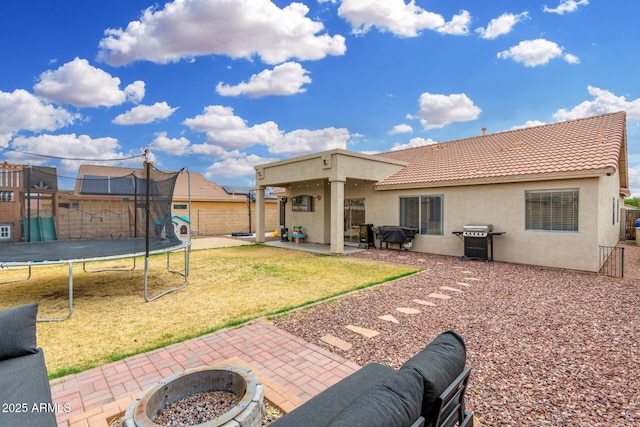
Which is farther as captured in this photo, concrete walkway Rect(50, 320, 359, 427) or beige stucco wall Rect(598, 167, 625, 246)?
beige stucco wall Rect(598, 167, 625, 246)

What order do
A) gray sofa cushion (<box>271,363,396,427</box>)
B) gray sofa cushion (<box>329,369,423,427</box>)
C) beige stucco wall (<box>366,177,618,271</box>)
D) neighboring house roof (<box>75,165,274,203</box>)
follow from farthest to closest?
neighboring house roof (<box>75,165,274,203</box>)
beige stucco wall (<box>366,177,618,271</box>)
gray sofa cushion (<box>271,363,396,427</box>)
gray sofa cushion (<box>329,369,423,427</box>)

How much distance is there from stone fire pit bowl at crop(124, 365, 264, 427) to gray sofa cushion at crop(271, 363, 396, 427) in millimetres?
311

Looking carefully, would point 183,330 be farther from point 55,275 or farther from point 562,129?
point 562,129

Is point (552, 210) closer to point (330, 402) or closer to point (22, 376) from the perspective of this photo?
point (330, 402)

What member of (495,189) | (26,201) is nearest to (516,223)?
→ (495,189)

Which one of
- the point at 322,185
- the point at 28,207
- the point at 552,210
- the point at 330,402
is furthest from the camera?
the point at 322,185

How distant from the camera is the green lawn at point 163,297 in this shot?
3.86 metres

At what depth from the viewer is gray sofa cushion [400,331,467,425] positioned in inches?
56.3

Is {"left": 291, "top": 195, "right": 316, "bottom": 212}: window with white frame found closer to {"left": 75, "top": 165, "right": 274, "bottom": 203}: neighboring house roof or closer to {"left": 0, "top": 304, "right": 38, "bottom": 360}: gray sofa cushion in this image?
{"left": 75, "top": 165, "right": 274, "bottom": 203}: neighboring house roof

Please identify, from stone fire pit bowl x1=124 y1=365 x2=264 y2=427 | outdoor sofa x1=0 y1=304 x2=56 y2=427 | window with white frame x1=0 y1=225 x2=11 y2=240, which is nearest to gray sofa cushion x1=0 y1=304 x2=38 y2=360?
outdoor sofa x1=0 y1=304 x2=56 y2=427

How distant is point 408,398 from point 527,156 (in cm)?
1107

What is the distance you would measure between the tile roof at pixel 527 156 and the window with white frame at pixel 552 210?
0.60 metres

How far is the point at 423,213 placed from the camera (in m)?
11.6

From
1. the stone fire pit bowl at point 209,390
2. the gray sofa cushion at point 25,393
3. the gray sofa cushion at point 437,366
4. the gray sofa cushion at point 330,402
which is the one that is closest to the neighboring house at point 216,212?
the gray sofa cushion at point 25,393
